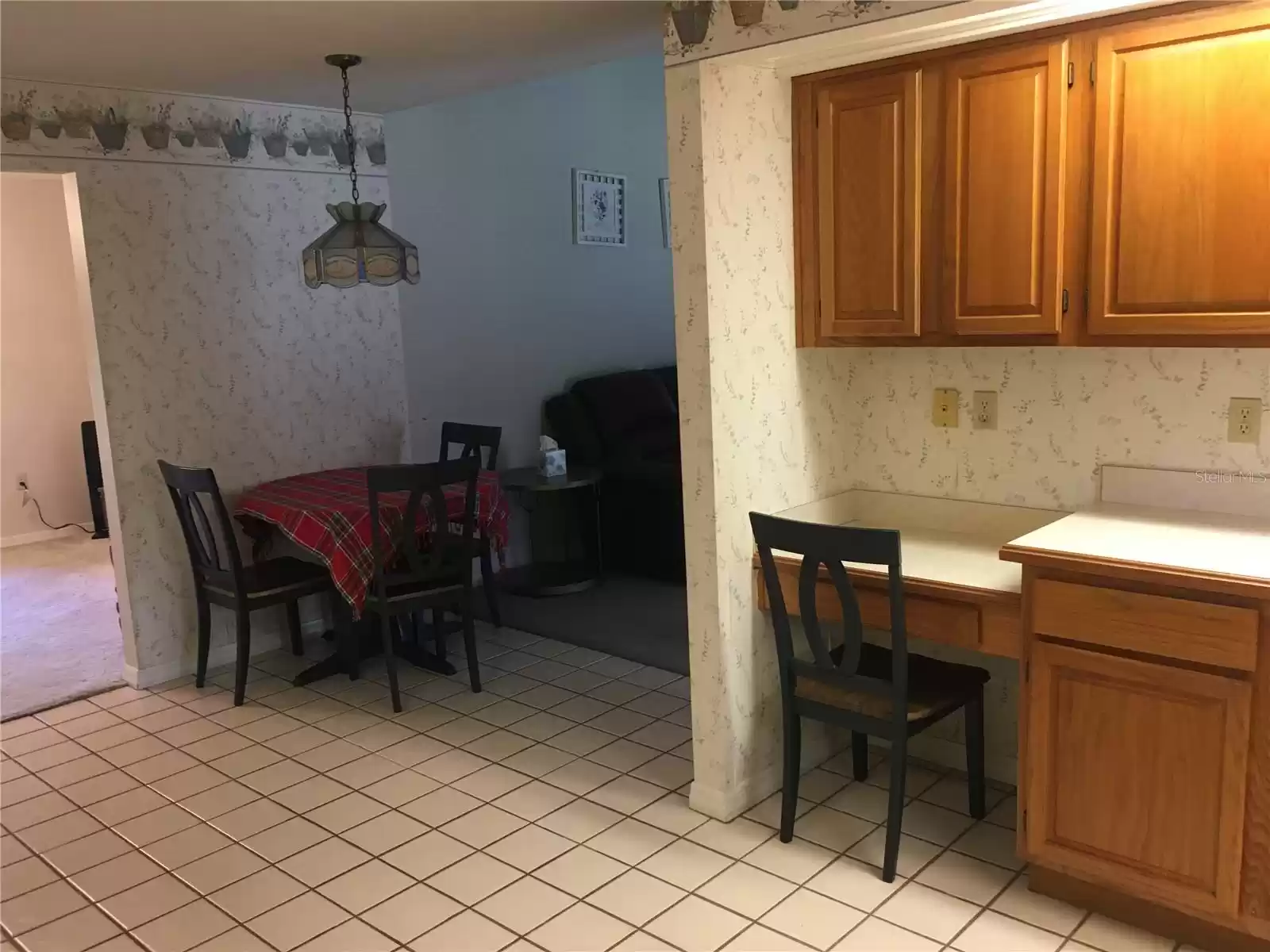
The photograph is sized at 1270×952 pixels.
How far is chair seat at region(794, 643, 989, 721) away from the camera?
246cm

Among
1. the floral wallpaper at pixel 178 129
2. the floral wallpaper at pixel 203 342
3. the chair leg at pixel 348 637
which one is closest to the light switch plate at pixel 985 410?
the chair leg at pixel 348 637

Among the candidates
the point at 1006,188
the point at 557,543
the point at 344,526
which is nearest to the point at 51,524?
the point at 557,543

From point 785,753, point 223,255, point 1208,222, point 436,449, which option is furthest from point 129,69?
point 1208,222

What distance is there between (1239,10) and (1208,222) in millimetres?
414

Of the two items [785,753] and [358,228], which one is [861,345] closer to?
[785,753]

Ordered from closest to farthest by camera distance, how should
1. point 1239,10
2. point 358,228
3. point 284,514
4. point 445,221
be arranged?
point 1239,10, point 358,228, point 284,514, point 445,221

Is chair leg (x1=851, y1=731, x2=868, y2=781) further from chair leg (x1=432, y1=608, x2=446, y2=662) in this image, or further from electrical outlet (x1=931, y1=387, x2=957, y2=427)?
chair leg (x1=432, y1=608, x2=446, y2=662)

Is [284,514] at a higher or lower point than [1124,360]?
lower

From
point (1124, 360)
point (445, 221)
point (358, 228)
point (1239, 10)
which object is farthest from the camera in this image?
point (445, 221)

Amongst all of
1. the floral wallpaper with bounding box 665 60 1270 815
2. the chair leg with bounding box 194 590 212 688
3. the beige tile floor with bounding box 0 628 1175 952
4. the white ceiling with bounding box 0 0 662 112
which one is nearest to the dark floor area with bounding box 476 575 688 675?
the beige tile floor with bounding box 0 628 1175 952

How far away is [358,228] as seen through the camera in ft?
10.7

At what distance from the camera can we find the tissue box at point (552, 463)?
5.00m

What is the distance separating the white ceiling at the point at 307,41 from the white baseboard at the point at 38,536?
13.5 ft

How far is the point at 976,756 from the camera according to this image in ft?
8.84
